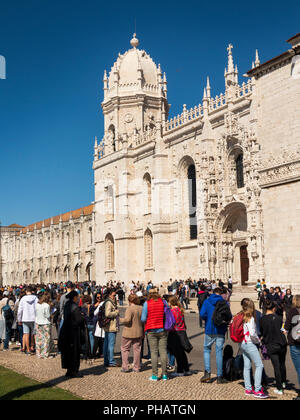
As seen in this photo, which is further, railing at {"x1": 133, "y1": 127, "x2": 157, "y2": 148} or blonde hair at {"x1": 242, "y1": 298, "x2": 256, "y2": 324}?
railing at {"x1": 133, "y1": 127, "x2": 157, "y2": 148}

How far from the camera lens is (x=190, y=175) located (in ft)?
126

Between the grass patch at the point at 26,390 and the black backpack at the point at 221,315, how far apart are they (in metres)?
2.82

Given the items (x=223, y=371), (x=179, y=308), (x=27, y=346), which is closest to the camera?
(x=223, y=371)

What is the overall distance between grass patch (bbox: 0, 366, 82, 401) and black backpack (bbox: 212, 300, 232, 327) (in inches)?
111

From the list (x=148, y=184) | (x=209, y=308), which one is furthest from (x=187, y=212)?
(x=209, y=308)

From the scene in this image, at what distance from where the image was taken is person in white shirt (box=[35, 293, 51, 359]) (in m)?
12.2

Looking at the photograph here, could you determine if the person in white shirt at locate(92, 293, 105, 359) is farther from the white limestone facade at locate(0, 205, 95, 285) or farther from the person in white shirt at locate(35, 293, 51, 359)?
the white limestone facade at locate(0, 205, 95, 285)

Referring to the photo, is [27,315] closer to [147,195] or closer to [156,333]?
[156,333]

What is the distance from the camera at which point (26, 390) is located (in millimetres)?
8641

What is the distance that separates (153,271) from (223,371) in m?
31.2

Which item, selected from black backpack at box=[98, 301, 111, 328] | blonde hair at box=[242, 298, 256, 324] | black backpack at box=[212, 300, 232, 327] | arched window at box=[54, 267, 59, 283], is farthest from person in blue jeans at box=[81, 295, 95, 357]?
arched window at box=[54, 267, 59, 283]

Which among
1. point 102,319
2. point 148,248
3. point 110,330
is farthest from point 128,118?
point 110,330

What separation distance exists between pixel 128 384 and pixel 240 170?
25124 millimetres
